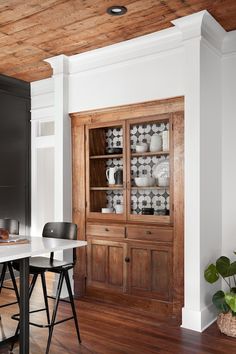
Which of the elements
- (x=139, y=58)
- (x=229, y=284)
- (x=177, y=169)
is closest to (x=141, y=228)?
(x=177, y=169)

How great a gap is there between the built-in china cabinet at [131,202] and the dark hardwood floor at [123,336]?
0.95 feet

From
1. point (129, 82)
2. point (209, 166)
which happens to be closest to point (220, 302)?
point (209, 166)

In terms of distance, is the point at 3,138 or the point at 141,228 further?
the point at 3,138

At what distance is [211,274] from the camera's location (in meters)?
3.33

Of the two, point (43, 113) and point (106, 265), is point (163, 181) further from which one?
point (43, 113)

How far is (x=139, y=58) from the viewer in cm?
390

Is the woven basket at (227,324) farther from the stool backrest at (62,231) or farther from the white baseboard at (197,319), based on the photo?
the stool backrest at (62,231)

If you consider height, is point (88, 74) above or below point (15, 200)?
above

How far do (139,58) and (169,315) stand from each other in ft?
8.65

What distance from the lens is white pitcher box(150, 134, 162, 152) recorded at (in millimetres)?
3924

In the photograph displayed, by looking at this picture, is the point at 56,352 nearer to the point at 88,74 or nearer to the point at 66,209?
the point at 66,209

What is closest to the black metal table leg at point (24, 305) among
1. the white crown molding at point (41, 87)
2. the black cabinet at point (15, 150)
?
the black cabinet at point (15, 150)

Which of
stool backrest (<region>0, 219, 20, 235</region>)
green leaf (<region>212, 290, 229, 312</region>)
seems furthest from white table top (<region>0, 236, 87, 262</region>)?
green leaf (<region>212, 290, 229, 312</region>)

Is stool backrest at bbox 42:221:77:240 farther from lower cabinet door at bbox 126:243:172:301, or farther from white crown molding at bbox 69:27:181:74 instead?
white crown molding at bbox 69:27:181:74
